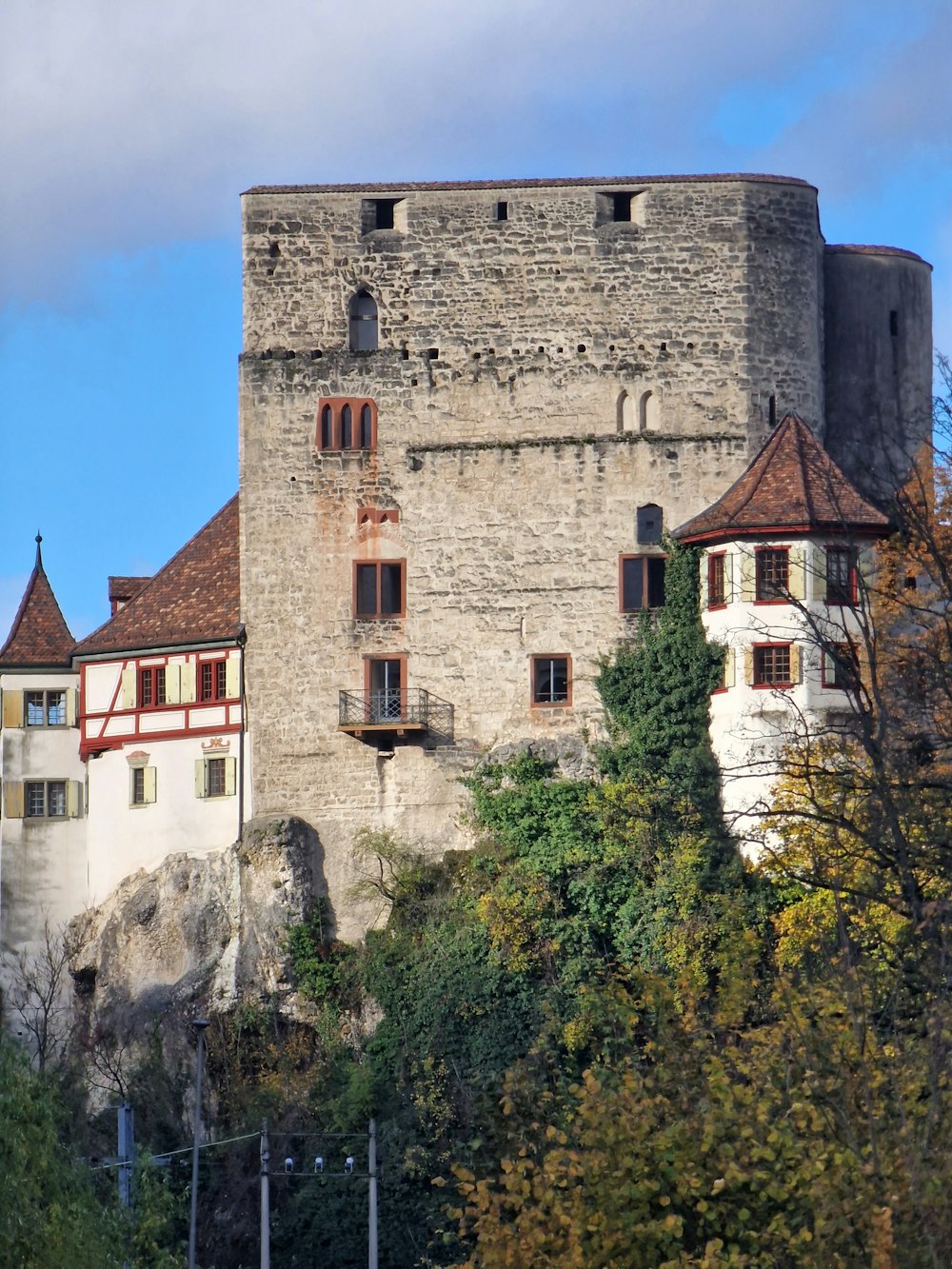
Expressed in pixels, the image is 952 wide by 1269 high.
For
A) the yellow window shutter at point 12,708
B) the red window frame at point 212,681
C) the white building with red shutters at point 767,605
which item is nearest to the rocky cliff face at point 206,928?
the red window frame at point 212,681

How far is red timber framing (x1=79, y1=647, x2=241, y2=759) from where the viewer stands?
57156 millimetres

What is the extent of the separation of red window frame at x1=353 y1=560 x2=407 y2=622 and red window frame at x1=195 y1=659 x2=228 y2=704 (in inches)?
111

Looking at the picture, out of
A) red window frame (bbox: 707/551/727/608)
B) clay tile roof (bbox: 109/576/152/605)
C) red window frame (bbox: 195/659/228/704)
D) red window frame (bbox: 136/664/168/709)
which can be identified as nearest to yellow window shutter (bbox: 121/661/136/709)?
red window frame (bbox: 136/664/168/709)

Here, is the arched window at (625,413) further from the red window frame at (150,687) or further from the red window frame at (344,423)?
the red window frame at (150,687)

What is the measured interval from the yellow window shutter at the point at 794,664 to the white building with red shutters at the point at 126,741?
34.4 ft

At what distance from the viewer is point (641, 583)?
2191 inches

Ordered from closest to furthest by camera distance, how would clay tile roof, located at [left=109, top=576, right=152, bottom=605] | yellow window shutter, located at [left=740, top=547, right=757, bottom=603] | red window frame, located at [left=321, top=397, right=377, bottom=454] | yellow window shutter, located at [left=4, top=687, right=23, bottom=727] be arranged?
1. yellow window shutter, located at [left=740, top=547, right=757, bottom=603]
2. red window frame, located at [left=321, top=397, right=377, bottom=454]
3. yellow window shutter, located at [left=4, top=687, right=23, bottom=727]
4. clay tile roof, located at [left=109, top=576, right=152, bottom=605]

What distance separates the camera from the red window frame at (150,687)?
58219mm

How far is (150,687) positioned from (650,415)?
10939mm

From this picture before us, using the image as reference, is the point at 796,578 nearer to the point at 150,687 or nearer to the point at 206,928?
the point at 206,928

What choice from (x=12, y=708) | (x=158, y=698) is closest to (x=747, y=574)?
(x=158, y=698)

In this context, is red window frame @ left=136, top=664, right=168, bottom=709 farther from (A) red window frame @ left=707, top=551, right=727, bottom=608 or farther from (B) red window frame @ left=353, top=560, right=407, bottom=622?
(A) red window frame @ left=707, top=551, right=727, bottom=608

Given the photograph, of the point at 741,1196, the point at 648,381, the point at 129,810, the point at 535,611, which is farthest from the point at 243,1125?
the point at 741,1196

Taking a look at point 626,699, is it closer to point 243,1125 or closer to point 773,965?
point 773,965
